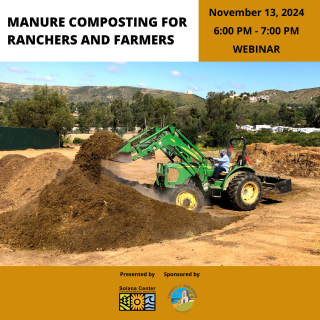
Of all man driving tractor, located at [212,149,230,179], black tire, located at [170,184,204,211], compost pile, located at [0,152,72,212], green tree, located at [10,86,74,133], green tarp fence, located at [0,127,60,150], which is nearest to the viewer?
black tire, located at [170,184,204,211]

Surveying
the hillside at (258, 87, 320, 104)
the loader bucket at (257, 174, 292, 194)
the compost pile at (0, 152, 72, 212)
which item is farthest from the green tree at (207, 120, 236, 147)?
the hillside at (258, 87, 320, 104)

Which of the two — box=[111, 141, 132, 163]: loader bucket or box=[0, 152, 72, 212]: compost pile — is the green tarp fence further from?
box=[111, 141, 132, 163]: loader bucket

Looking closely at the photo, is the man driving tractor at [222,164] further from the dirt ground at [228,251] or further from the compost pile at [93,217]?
the compost pile at [93,217]

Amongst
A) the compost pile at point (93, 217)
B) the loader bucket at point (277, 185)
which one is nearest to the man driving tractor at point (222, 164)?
the loader bucket at point (277, 185)

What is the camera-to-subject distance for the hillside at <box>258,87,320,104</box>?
146 meters

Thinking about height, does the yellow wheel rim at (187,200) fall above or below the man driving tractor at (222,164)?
below

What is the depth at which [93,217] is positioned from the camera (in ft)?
24.4

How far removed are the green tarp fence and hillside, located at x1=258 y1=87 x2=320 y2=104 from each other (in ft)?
438

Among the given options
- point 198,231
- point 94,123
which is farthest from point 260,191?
point 94,123

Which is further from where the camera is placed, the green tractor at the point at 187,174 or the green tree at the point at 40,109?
the green tree at the point at 40,109

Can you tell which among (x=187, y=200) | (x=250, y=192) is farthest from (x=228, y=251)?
(x=250, y=192)

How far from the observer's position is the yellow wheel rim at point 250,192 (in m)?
10.2

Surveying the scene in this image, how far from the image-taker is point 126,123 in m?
71.3

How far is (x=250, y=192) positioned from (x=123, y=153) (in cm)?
471
